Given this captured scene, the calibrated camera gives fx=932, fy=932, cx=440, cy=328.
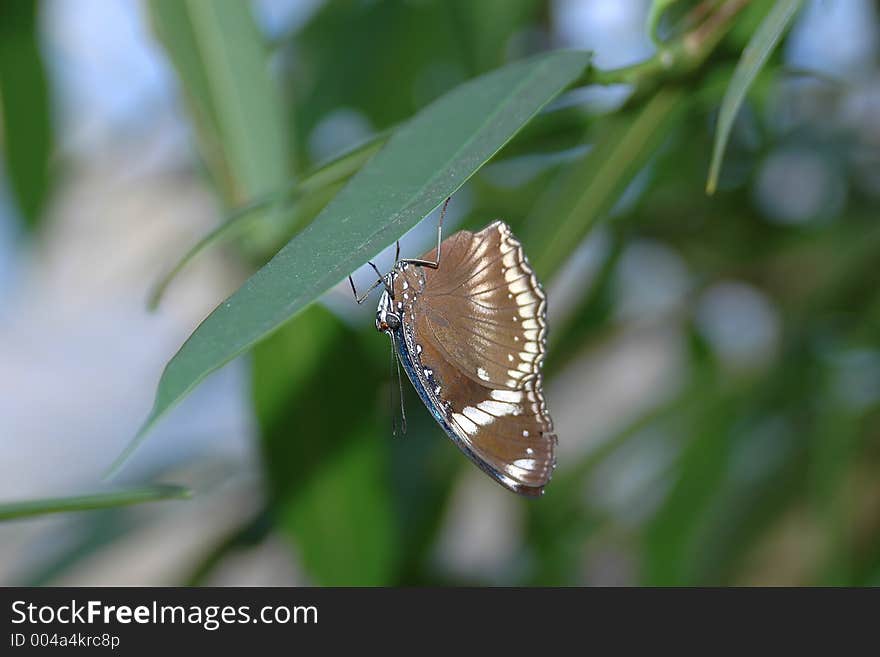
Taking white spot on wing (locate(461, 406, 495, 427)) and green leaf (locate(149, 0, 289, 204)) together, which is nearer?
white spot on wing (locate(461, 406, 495, 427))

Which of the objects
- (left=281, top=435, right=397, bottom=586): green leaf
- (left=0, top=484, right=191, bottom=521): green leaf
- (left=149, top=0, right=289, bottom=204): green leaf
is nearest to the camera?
(left=0, top=484, right=191, bottom=521): green leaf

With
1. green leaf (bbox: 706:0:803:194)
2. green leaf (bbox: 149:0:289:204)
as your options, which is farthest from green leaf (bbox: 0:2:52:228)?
green leaf (bbox: 706:0:803:194)

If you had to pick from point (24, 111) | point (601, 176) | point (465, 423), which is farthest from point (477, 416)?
point (24, 111)

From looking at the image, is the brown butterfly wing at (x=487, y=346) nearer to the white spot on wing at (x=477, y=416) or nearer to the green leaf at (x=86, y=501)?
the white spot on wing at (x=477, y=416)

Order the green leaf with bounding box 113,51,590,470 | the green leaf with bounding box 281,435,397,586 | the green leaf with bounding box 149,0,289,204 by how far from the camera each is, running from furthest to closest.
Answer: the green leaf with bounding box 281,435,397,586 < the green leaf with bounding box 149,0,289,204 < the green leaf with bounding box 113,51,590,470

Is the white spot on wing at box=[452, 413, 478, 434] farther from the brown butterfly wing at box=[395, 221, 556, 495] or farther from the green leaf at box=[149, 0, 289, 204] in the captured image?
A: the green leaf at box=[149, 0, 289, 204]

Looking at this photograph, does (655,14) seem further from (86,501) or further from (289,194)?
(86,501)

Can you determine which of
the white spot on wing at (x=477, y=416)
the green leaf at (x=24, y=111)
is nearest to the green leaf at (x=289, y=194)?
the white spot on wing at (x=477, y=416)
